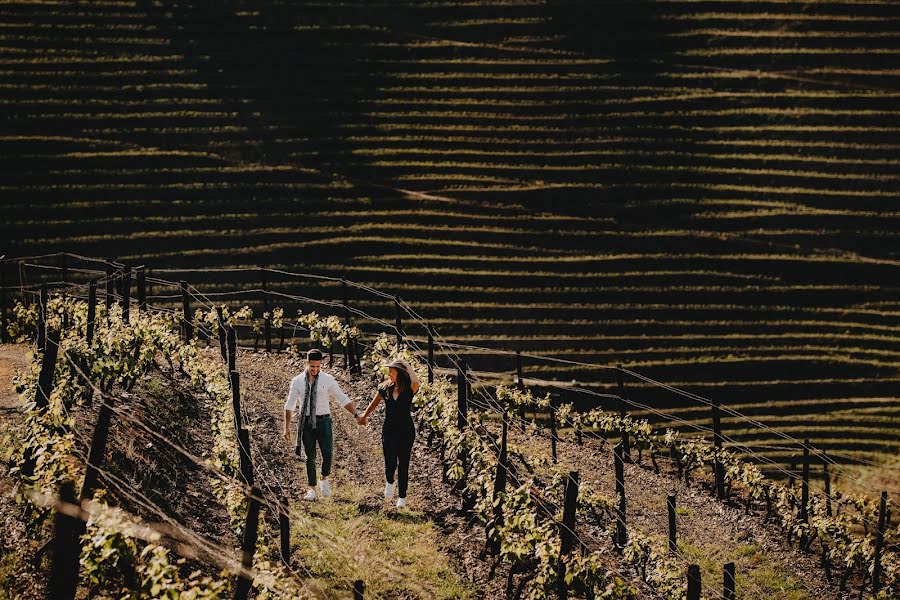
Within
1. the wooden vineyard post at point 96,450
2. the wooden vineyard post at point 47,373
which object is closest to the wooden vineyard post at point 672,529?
the wooden vineyard post at point 96,450

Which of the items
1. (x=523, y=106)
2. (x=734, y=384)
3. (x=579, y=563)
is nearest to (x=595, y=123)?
(x=523, y=106)

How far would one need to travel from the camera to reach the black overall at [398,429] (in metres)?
6.23

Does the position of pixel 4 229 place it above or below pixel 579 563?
above

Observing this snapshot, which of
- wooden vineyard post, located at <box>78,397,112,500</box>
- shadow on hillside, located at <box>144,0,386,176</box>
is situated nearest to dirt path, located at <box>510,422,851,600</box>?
wooden vineyard post, located at <box>78,397,112,500</box>

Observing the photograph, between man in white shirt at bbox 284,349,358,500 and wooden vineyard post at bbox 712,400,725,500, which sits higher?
man in white shirt at bbox 284,349,358,500

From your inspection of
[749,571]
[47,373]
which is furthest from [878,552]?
[47,373]

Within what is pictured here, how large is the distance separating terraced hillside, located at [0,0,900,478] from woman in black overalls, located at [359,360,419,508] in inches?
510

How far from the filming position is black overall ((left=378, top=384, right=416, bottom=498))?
6.23m

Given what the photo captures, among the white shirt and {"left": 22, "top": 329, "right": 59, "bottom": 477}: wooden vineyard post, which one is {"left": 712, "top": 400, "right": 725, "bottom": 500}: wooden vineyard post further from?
{"left": 22, "top": 329, "right": 59, "bottom": 477}: wooden vineyard post

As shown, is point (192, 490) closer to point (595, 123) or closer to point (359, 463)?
point (359, 463)

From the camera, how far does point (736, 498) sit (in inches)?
451

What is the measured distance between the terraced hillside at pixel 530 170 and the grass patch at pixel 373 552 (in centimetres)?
1287

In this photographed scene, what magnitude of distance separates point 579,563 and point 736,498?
22.3ft

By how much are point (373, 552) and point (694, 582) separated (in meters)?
2.57
